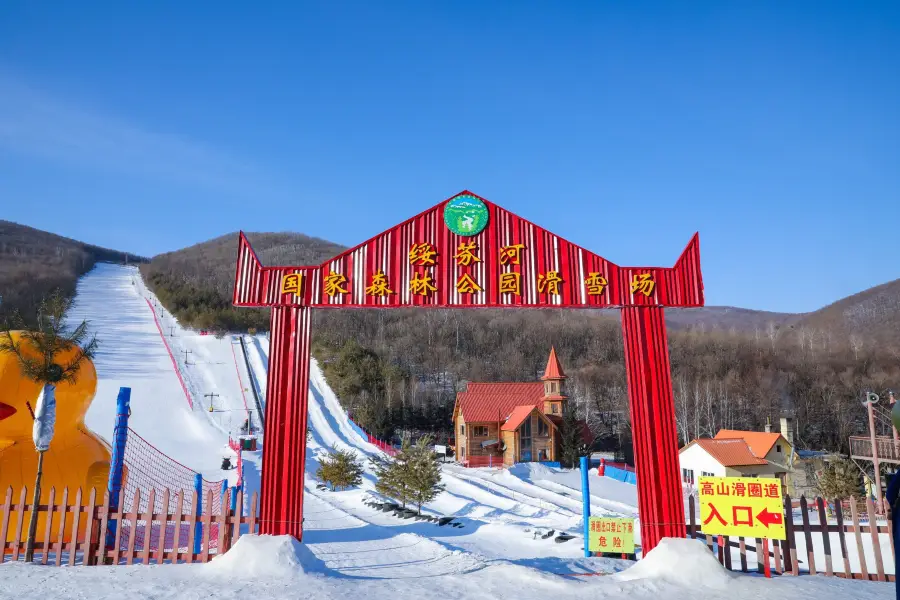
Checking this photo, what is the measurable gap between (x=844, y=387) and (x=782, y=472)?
90.9ft

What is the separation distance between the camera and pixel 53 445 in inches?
362

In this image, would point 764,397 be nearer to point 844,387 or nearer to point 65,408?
point 844,387

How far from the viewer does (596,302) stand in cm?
855

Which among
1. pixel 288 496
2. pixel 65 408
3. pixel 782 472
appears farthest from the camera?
pixel 782 472

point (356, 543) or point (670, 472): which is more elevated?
point (670, 472)

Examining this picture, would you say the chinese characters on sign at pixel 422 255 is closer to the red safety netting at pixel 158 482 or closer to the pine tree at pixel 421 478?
the red safety netting at pixel 158 482

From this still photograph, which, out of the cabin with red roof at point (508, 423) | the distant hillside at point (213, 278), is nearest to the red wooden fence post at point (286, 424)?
the cabin with red roof at point (508, 423)

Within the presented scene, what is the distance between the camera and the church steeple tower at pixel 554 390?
3316cm

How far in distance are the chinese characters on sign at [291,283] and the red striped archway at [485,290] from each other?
0.01 metres

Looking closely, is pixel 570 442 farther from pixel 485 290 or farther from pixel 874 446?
pixel 485 290

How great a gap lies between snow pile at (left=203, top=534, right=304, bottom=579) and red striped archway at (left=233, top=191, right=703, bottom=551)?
3.29ft

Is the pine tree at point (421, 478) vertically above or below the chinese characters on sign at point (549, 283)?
below

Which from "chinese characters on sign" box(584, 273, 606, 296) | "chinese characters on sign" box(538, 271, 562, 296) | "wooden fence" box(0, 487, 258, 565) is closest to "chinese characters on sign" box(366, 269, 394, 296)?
"chinese characters on sign" box(538, 271, 562, 296)

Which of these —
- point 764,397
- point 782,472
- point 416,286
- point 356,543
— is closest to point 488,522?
point 356,543
